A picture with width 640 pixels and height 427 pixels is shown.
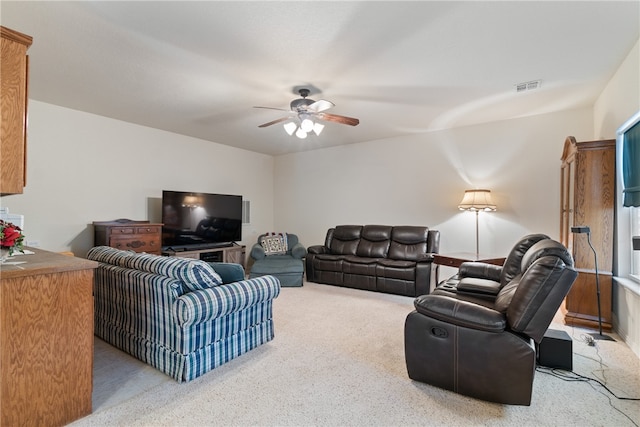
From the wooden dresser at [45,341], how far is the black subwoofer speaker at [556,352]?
320 cm

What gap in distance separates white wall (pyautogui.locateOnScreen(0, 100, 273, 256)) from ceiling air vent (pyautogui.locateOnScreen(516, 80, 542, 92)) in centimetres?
493

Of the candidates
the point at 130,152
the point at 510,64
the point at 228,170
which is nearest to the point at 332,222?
the point at 228,170

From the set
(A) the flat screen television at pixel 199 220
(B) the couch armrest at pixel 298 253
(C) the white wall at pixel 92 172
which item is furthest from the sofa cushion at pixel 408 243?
(C) the white wall at pixel 92 172

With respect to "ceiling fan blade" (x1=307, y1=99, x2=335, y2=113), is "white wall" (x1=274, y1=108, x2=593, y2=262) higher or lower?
lower

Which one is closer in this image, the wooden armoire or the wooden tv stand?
the wooden armoire

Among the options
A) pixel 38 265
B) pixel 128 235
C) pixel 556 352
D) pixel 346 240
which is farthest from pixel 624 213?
pixel 128 235

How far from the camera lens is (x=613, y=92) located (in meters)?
3.14

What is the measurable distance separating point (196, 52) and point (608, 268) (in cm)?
444

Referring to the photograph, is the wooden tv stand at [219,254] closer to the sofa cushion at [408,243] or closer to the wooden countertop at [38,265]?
the sofa cushion at [408,243]

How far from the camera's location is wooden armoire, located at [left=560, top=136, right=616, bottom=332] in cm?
312

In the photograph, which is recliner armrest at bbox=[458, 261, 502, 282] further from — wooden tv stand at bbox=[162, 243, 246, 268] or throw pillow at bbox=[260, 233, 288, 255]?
wooden tv stand at bbox=[162, 243, 246, 268]

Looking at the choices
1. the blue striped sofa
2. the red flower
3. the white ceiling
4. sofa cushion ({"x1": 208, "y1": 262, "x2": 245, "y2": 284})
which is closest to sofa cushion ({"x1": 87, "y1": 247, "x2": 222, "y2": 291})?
the blue striped sofa

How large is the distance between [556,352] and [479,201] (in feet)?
7.96

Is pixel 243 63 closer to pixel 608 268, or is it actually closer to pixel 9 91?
pixel 9 91
